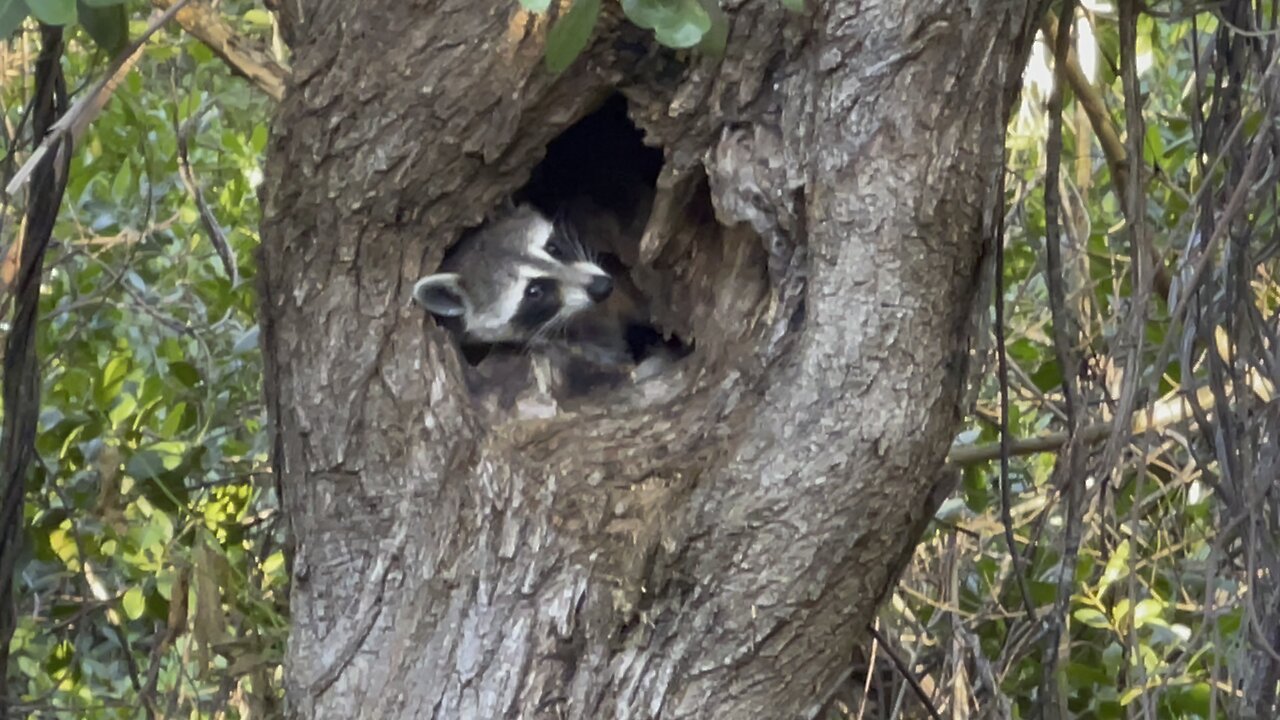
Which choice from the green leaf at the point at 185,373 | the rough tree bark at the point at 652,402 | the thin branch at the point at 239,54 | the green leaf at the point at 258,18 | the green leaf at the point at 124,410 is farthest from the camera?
the green leaf at the point at 258,18

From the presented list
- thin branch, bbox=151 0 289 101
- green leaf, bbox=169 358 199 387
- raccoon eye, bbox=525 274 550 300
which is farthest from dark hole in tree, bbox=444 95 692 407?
green leaf, bbox=169 358 199 387

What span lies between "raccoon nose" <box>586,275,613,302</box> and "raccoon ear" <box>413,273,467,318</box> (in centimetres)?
25

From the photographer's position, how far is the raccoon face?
2.14 metres

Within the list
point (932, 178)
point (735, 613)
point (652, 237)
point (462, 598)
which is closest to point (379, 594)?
point (462, 598)

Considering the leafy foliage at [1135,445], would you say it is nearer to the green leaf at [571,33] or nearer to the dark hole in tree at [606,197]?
the dark hole in tree at [606,197]

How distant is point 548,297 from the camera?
2.29 m

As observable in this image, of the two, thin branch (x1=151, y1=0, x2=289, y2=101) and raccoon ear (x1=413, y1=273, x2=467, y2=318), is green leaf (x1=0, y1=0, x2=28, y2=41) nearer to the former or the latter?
raccoon ear (x1=413, y1=273, x2=467, y2=318)

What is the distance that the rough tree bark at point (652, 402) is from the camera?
153 cm

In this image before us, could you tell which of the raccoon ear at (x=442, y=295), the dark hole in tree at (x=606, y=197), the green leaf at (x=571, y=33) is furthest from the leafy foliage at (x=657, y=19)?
the dark hole in tree at (x=606, y=197)

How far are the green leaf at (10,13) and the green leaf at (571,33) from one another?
457 mm

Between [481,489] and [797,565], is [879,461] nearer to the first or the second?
[797,565]

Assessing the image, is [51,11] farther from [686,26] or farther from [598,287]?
[598,287]

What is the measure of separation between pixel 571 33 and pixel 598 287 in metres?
1.00

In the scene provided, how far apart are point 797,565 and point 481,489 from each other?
0.37 m
